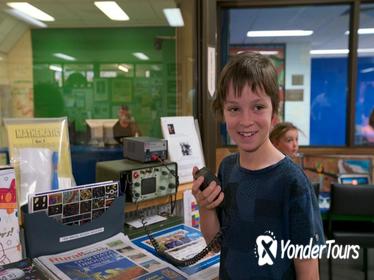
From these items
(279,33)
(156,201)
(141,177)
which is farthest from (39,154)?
(279,33)

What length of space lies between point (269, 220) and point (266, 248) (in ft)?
0.23

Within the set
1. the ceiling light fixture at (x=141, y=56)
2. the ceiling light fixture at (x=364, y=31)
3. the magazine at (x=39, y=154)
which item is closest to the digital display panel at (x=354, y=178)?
the ceiling light fixture at (x=364, y=31)

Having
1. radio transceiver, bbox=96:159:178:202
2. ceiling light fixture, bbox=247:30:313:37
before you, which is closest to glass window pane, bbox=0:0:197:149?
ceiling light fixture, bbox=247:30:313:37

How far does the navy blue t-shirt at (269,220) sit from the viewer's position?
849 mm

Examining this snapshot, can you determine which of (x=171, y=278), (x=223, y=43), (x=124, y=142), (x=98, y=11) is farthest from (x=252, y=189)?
(x=98, y=11)

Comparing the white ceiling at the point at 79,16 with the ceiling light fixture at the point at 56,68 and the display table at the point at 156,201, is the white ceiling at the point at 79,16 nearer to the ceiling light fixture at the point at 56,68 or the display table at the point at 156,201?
the ceiling light fixture at the point at 56,68

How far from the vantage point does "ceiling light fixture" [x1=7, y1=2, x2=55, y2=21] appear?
344 centimetres

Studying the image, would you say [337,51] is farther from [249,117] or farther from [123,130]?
Result: [249,117]

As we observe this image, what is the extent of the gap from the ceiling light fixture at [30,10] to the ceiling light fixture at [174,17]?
143cm

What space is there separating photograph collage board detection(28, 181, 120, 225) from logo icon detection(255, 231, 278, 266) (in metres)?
0.53

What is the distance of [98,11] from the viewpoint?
4.02 m

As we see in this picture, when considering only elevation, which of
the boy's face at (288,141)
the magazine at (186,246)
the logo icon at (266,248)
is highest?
the boy's face at (288,141)

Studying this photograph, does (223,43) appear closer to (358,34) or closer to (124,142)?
(358,34)

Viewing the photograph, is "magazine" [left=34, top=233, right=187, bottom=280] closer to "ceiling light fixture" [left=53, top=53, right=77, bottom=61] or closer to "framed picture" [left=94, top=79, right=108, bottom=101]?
"framed picture" [left=94, top=79, right=108, bottom=101]
